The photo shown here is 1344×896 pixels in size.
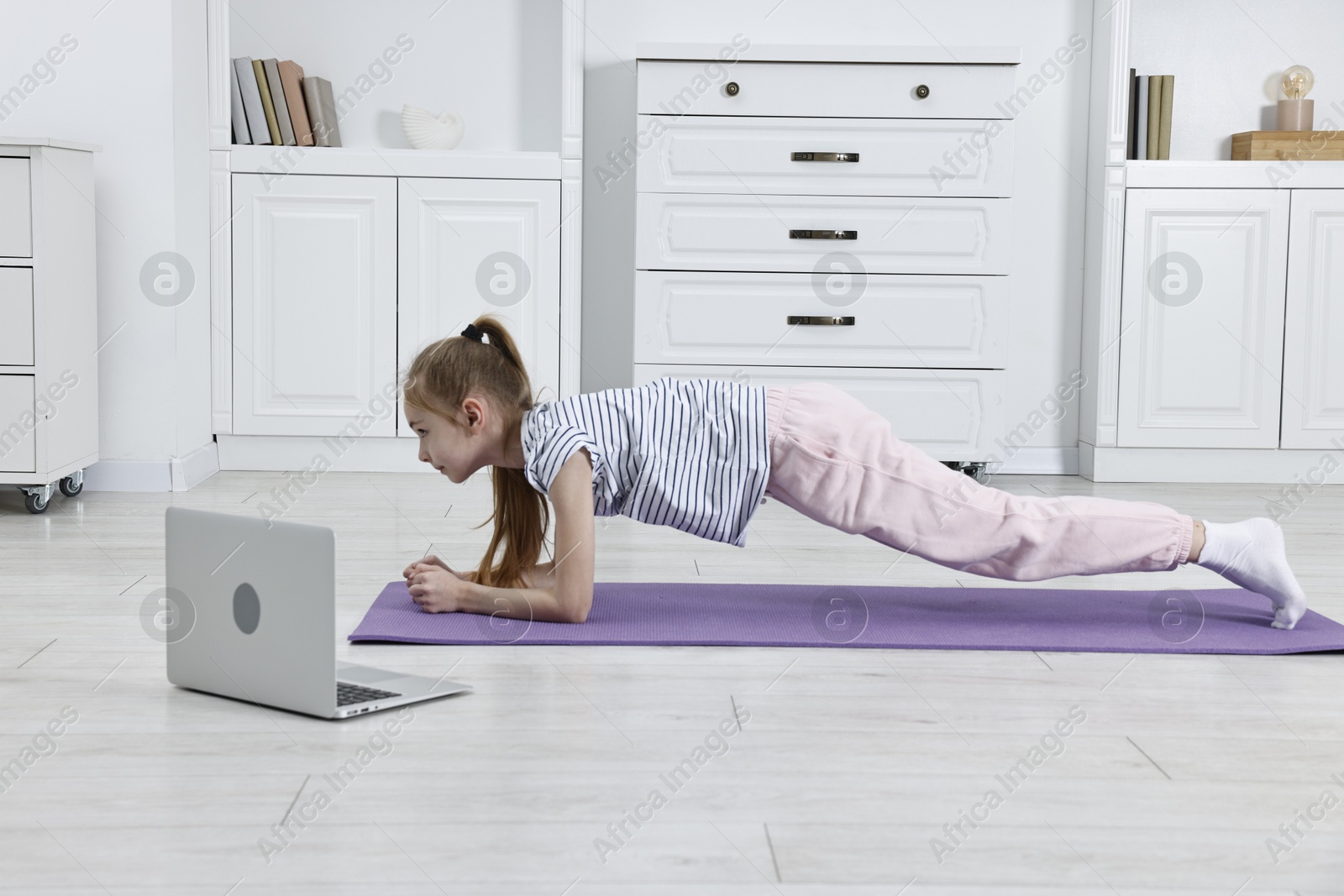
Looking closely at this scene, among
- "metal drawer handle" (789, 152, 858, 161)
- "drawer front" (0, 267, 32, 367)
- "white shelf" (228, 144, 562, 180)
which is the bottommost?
"drawer front" (0, 267, 32, 367)

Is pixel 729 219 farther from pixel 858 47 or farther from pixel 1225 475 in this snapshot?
pixel 1225 475

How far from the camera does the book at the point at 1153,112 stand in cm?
335

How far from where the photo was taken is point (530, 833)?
1.03 metres

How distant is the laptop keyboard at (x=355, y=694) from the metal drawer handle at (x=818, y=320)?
6.59ft

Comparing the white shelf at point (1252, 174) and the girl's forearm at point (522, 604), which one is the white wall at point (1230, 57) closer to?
the white shelf at point (1252, 174)

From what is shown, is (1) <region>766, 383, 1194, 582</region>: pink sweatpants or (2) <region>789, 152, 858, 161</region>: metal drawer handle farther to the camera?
(2) <region>789, 152, 858, 161</region>: metal drawer handle

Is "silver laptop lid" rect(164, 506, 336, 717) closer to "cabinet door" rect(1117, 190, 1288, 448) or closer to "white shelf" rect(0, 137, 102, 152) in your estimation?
"white shelf" rect(0, 137, 102, 152)

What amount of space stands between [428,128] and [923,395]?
1.46m

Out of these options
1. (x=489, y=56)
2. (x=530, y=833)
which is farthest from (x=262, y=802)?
(x=489, y=56)

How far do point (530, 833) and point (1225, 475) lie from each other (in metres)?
2.80

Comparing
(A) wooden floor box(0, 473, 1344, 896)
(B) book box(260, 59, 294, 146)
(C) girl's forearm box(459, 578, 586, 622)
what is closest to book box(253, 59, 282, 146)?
(B) book box(260, 59, 294, 146)

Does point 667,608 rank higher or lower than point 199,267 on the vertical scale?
lower

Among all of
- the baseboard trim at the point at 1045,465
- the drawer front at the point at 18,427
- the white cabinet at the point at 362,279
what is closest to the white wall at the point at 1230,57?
the baseboard trim at the point at 1045,465

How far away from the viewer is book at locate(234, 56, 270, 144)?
325 cm
